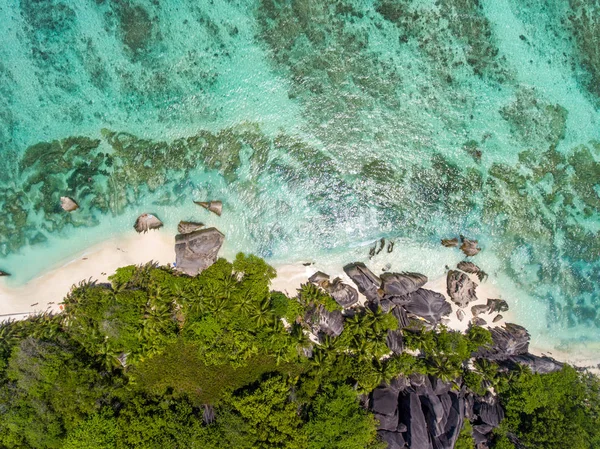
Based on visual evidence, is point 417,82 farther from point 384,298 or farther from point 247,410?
point 247,410

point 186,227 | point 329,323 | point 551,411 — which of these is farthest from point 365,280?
point 551,411

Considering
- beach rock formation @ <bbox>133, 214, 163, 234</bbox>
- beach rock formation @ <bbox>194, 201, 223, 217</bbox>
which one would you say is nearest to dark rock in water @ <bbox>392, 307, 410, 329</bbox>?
beach rock formation @ <bbox>194, 201, 223, 217</bbox>

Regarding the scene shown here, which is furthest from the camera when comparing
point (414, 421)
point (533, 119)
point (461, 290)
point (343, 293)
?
point (533, 119)

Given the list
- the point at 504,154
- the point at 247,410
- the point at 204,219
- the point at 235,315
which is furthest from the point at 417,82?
the point at 247,410

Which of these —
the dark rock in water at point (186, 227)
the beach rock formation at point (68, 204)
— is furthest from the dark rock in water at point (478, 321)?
the beach rock formation at point (68, 204)

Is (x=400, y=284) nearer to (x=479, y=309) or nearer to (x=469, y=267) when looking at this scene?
(x=469, y=267)
